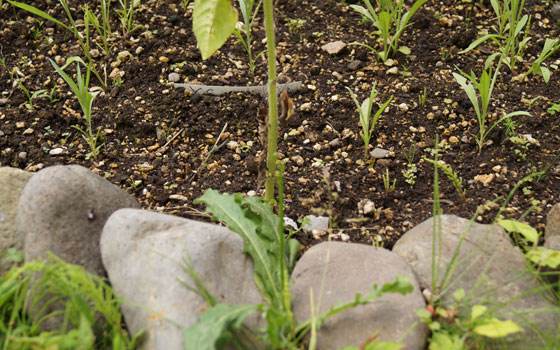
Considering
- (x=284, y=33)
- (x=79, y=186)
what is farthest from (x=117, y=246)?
(x=284, y=33)

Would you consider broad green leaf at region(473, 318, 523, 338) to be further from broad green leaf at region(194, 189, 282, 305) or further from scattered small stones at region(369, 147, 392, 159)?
scattered small stones at region(369, 147, 392, 159)

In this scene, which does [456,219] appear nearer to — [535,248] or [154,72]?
[535,248]

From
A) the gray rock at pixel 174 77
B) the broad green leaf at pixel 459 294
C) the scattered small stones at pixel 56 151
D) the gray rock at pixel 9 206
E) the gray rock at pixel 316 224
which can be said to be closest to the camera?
the broad green leaf at pixel 459 294

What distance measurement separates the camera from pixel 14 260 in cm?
221

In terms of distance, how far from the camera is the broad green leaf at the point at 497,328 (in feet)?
6.13

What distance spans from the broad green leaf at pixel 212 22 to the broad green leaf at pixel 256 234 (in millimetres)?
620

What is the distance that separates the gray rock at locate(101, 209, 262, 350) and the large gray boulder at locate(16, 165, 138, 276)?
96 mm

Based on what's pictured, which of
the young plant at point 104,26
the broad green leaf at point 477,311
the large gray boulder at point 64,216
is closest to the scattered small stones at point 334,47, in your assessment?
the young plant at point 104,26

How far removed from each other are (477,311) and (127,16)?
2.72 m

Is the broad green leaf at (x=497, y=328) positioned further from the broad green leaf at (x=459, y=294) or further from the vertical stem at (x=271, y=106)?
the vertical stem at (x=271, y=106)

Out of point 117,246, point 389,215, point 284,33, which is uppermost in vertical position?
point 284,33

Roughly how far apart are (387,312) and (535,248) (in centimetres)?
70

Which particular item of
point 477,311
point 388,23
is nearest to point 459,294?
point 477,311

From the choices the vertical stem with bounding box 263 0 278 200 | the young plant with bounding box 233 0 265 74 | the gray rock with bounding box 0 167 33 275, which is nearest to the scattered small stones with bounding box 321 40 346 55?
A: the young plant with bounding box 233 0 265 74
